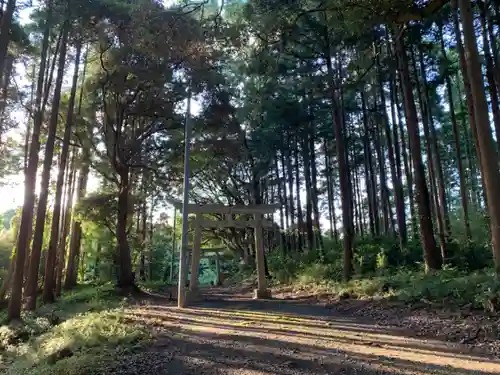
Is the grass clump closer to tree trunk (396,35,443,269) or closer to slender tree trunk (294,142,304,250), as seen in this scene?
tree trunk (396,35,443,269)

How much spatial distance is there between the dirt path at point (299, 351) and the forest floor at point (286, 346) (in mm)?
10

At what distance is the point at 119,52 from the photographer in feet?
34.7

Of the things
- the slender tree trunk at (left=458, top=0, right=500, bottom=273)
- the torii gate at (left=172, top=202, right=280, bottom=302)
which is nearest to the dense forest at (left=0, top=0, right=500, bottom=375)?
the slender tree trunk at (left=458, top=0, right=500, bottom=273)

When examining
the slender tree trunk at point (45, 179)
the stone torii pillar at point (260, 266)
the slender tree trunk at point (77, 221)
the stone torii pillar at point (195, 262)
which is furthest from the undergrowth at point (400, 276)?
the slender tree trunk at point (77, 221)

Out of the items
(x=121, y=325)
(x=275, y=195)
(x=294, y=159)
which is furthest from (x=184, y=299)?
(x=275, y=195)

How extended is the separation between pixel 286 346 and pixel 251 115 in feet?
45.1

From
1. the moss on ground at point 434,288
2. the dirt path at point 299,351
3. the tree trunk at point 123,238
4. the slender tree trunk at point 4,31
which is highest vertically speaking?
the slender tree trunk at point 4,31

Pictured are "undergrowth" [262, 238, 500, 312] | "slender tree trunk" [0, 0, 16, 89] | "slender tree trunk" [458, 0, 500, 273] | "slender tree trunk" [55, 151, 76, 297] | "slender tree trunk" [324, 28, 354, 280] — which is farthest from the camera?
"slender tree trunk" [55, 151, 76, 297]

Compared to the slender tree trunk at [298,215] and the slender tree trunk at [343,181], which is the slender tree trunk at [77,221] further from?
the slender tree trunk at [298,215]

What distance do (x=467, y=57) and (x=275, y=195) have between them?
17.4m

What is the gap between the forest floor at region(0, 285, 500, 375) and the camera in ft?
12.7

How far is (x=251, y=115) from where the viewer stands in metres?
17.5

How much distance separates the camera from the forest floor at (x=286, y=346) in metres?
3.87

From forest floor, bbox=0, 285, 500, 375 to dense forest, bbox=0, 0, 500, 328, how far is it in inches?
37.6
